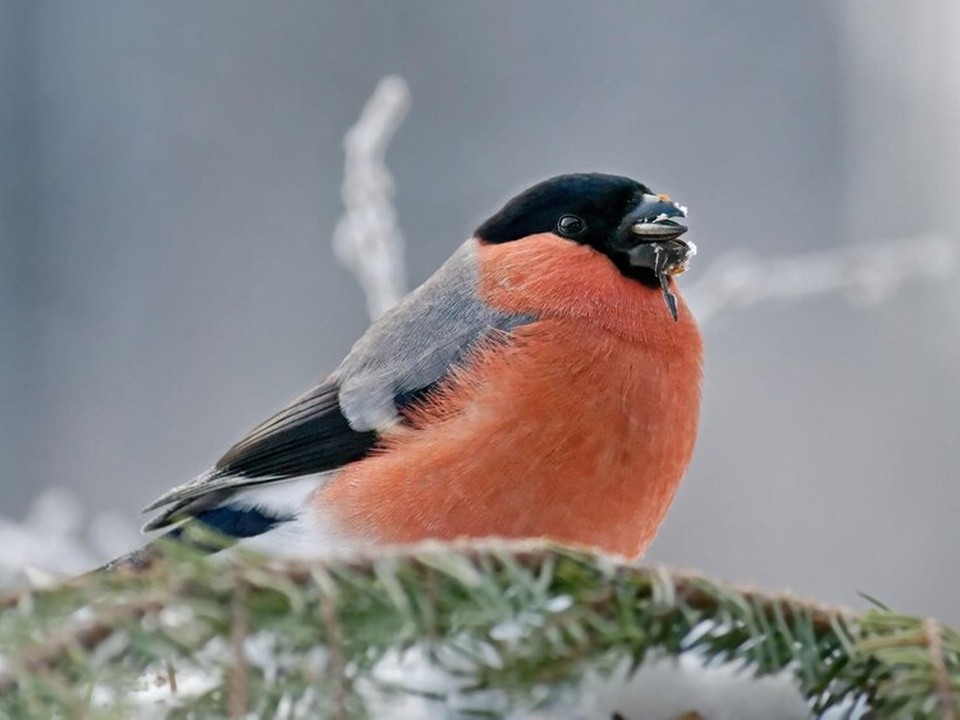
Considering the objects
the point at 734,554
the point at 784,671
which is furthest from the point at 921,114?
the point at 784,671

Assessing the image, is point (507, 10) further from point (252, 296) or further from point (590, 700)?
point (590, 700)

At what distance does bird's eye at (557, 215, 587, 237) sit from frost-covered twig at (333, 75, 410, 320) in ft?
0.59

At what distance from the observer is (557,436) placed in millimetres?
940

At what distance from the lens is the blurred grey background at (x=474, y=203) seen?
252 centimetres

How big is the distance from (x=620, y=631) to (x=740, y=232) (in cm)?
244

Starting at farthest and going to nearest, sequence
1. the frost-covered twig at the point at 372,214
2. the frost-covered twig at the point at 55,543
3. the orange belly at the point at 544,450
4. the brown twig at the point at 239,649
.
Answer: the frost-covered twig at the point at 372,214
the frost-covered twig at the point at 55,543
the orange belly at the point at 544,450
the brown twig at the point at 239,649

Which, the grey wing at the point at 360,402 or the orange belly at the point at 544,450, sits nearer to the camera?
the orange belly at the point at 544,450

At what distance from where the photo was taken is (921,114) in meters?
3.03

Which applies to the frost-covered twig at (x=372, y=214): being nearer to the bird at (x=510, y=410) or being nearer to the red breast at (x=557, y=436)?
the bird at (x=510, y=410)

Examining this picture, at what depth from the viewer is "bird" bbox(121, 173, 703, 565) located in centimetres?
94

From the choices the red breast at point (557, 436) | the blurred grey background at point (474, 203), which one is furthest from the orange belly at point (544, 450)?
the blurred grey background at point (474, 203)

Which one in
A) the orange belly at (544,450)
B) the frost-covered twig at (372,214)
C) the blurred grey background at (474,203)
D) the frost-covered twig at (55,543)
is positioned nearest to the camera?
the orange belly at (544,450)

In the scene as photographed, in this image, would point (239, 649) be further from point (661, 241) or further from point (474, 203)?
point (474, 203)

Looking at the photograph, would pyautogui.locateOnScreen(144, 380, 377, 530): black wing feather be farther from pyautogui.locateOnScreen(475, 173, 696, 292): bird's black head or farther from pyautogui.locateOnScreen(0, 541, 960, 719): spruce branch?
pyautogui.locateOnScreen(0, 541, 960, 719): spruce branch
